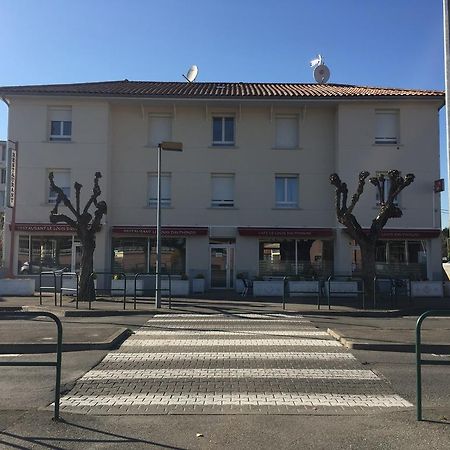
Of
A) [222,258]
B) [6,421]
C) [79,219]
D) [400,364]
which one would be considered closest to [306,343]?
[400,364]

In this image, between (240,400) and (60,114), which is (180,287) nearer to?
(60,114)

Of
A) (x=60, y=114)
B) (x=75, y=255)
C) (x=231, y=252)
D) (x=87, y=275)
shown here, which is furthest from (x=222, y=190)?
(x=87, y=275)

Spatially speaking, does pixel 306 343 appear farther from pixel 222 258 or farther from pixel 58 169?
pixel 58 169

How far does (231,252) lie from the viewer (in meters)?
25.8

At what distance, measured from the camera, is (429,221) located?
83.2ft

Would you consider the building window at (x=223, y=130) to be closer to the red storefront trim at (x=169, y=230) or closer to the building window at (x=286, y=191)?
the building window at (x=286, y=191)

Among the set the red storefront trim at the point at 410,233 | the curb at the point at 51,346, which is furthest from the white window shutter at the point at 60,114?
the curb at the point at 51,346

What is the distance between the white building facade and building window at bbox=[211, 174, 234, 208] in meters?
0.05

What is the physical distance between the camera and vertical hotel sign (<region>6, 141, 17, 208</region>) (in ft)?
81.1

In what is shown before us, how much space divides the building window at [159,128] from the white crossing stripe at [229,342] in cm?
1666

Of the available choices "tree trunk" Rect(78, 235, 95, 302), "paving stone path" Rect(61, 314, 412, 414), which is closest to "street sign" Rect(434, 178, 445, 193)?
"tree trunk" Rect(78, 235, 95, 302)

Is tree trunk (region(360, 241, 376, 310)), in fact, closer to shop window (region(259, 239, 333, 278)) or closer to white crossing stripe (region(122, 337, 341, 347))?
shop window (region(259, 239, 333, 278))

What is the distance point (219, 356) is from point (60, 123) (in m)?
19.7

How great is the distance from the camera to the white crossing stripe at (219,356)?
8977 millimetres
